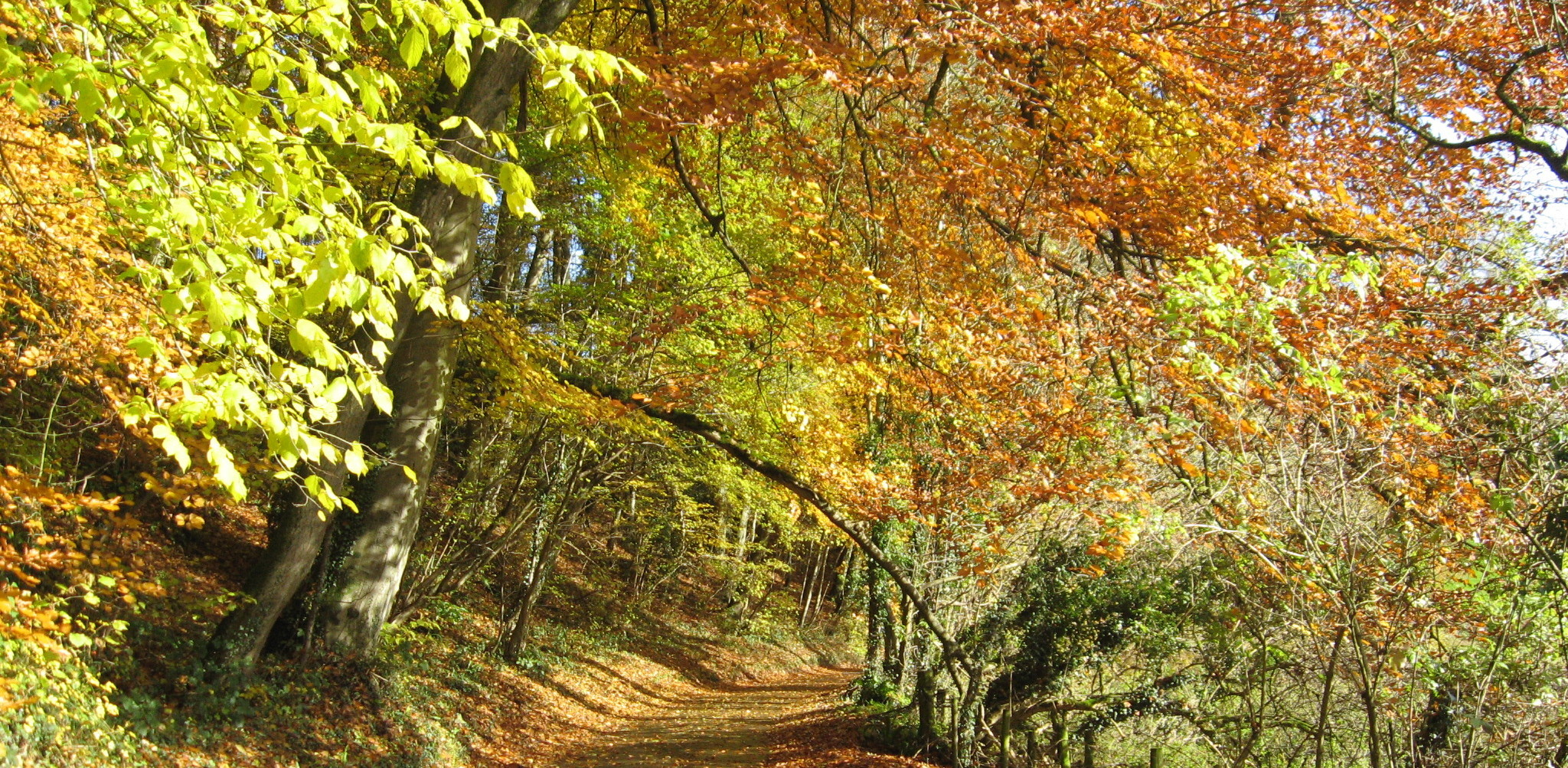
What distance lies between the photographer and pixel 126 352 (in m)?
5.81

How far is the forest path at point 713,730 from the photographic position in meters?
11.4

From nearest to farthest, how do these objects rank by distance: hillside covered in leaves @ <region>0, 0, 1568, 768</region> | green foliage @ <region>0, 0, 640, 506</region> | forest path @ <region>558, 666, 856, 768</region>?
green foliage @ <region>0, 0, 640, 506</region>, hillside covered in leaves @ <region>0, 0, 1568, 768</region>, forest path @ <region>558, 666, 856, 768</region>

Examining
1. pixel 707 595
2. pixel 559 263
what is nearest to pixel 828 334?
pixel 559 263

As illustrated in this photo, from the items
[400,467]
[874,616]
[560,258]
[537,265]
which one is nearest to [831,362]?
[874,616]

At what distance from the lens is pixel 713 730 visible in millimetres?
13859

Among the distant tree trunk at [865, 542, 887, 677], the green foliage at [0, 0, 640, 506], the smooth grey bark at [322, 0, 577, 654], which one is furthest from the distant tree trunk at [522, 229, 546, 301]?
the green foliage at [0, 0, 640, 506]

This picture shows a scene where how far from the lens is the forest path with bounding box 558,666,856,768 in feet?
37.2

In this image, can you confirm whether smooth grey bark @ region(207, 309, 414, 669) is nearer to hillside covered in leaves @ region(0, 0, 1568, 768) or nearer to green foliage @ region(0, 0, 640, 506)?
hillside covered in leaves @ region(0, 0, 1568, 768)

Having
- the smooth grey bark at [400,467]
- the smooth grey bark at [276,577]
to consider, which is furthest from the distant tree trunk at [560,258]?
the smooth grey bark at [276,577]

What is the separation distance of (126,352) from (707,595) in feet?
66.9

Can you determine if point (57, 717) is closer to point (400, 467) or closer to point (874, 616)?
point (400, 467)

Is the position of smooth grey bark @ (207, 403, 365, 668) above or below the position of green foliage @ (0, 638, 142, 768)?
above

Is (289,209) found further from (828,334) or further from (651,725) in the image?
(651,725)

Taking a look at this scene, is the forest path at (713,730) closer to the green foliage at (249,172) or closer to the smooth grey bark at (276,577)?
the smooth grey bark at (276,577)
